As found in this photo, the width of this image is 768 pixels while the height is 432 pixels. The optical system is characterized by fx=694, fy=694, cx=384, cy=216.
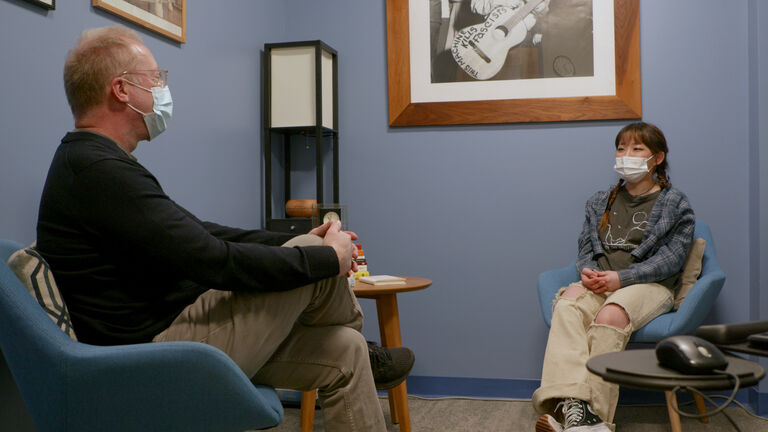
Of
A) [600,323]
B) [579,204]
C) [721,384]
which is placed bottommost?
[600,323]

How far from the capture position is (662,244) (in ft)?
8.95

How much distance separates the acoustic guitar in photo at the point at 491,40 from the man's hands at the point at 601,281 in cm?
110

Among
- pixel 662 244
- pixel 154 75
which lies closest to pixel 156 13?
pixel 154 75

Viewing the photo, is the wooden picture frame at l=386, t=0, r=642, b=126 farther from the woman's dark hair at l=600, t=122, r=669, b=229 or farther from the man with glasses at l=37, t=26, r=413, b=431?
the man with glasses at l=37, t=26, r=413, b=431

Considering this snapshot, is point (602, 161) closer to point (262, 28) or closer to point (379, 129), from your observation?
point (379, 129)

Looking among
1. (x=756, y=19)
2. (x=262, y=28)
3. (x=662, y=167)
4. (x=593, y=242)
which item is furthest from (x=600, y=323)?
(x=262, y=28)

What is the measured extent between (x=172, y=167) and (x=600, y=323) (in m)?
1.63

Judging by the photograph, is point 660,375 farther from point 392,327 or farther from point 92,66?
point 392,327

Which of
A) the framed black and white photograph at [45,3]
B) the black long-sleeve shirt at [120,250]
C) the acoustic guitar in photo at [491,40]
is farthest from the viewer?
the acoustic guitar in photo at [491,40]

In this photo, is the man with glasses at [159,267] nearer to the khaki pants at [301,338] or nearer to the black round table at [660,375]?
the khaki pants at [301,338]

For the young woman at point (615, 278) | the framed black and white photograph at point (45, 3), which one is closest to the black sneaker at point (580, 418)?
the young woman at point (615, 278)

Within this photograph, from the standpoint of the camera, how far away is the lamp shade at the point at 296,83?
3.19 metres

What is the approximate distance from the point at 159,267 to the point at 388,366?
3.28ft

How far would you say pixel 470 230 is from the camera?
3307 millimetres
